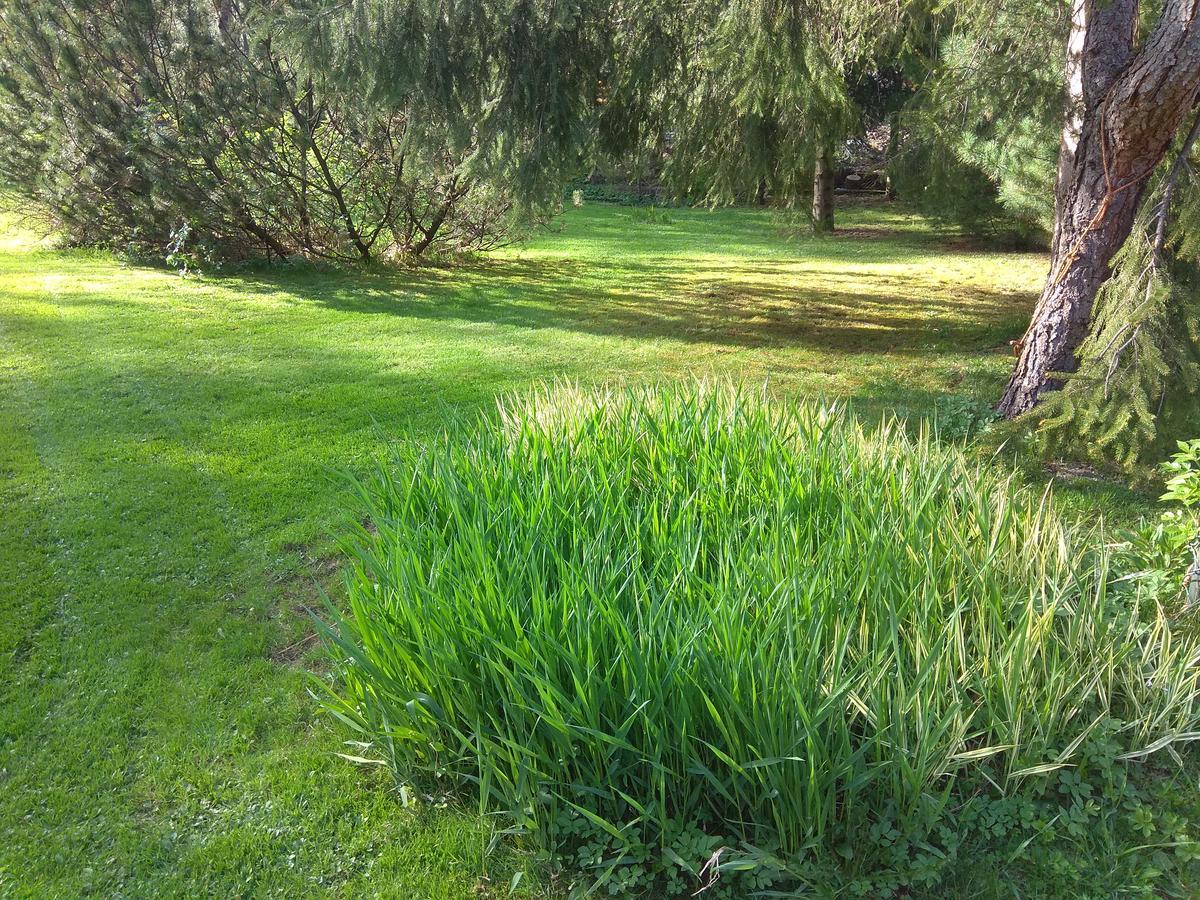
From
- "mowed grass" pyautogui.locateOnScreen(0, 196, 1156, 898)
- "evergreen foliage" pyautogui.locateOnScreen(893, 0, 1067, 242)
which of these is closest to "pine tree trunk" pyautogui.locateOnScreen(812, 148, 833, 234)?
"mowed grass" pyautogui.locateOnScreen(0, 196, 1156, 898)

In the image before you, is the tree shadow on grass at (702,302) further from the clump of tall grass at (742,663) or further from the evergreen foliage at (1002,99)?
the clump of tall grass at (742,663)

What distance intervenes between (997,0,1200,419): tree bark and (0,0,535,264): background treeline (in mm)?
5599

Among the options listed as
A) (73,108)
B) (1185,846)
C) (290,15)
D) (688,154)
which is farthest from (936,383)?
(73,108)

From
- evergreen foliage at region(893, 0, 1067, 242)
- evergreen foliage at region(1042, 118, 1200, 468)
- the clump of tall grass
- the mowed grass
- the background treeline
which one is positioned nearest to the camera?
the clump of tall grass

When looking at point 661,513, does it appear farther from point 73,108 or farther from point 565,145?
point 73,108

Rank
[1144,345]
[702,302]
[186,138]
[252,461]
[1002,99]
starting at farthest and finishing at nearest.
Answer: [702,302] < [186,138] < [1002,99] < [252,461] < [1144,345]

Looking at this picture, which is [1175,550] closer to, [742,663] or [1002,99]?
[742,663]

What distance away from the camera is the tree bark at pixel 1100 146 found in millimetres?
3908

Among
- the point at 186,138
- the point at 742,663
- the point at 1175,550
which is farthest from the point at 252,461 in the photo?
the point at 186,138

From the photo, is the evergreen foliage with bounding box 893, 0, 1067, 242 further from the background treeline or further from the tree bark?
the background treeline

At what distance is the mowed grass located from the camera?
2.27m

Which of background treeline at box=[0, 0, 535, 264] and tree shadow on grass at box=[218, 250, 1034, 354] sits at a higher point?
background treeline at box=[0, 0, 535, 264]

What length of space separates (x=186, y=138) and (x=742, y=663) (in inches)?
360

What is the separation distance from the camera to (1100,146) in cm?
429
